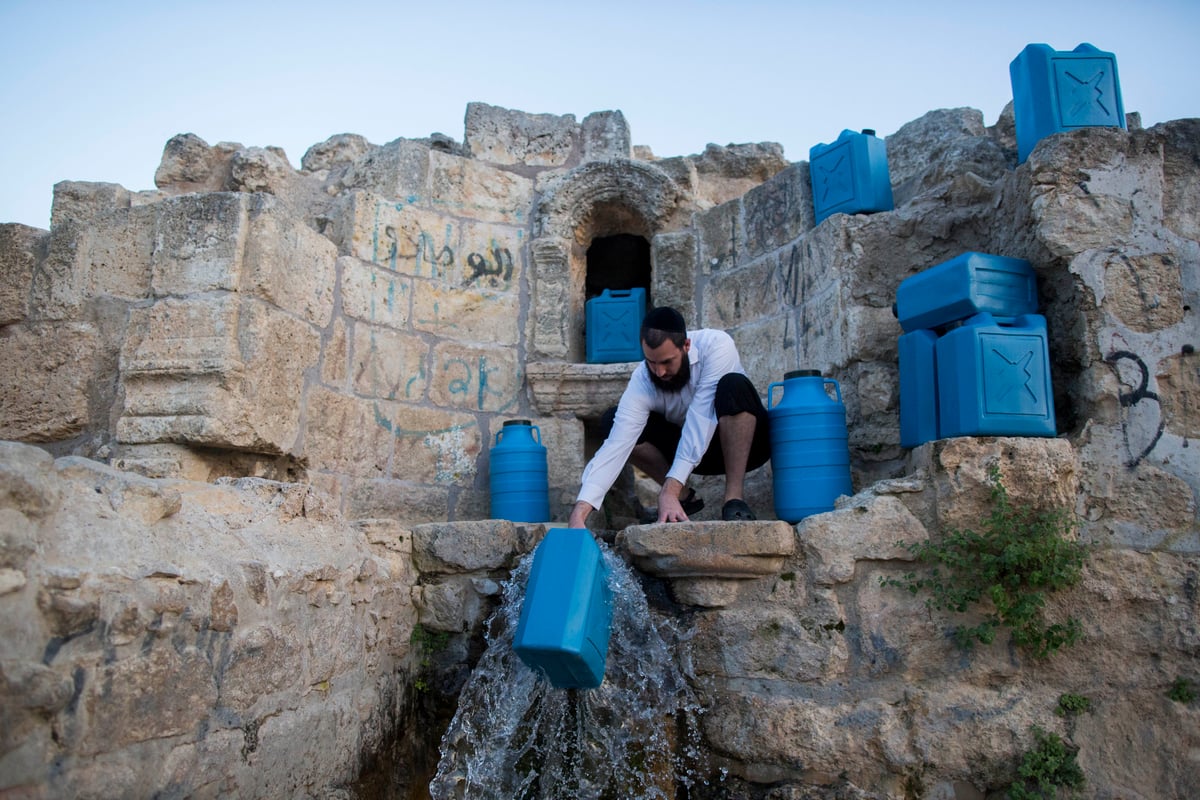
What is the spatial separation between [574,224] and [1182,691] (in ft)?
12.0

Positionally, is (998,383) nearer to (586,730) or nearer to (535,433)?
(586,730)

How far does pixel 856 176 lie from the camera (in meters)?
3.96

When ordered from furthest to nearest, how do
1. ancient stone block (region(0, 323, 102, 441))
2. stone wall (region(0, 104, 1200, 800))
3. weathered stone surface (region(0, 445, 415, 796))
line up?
ancient stone block (region(0, 323, 102, 441)) < stone wall (region(0, 104, 1200, 800)) < weathered stone surface (region(0, 445, 415, 796))

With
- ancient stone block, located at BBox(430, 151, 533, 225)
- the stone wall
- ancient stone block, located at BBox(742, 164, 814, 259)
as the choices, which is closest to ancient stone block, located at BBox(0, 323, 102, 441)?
the stone wall

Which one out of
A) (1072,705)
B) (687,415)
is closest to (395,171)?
(687,415)

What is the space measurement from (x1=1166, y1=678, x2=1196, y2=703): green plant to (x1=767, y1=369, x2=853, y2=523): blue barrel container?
1.16m

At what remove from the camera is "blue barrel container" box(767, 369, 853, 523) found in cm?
321

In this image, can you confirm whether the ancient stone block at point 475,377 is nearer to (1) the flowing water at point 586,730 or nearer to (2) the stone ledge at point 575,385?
(2) the stone ledge at point 575,385

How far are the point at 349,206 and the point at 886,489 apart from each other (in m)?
3.09

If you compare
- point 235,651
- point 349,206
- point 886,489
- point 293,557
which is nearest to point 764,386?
point 886,489

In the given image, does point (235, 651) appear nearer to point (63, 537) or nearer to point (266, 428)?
point (63, 537)

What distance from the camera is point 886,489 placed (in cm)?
293

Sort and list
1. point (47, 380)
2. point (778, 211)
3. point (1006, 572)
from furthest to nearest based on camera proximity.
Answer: point (778, 211) → point (47, 380) → point (1006, 572)

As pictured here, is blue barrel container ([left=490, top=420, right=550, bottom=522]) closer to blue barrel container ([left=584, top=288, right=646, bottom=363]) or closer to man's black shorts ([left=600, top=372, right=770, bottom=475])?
man's black shorts ([left=600, top=372, right=770, bottom=475])
